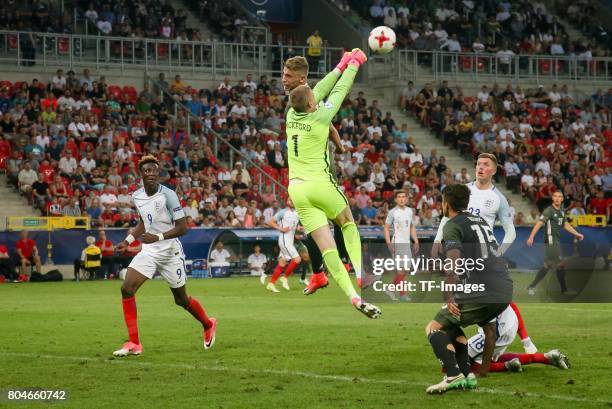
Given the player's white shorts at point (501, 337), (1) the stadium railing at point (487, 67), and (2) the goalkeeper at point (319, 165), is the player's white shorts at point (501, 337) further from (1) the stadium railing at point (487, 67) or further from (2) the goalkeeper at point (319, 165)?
(1) the stadium railing at point (487, 67)

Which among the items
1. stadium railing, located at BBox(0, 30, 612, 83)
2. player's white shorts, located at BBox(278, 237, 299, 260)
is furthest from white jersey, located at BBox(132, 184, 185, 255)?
stadium railing, located at BBox(0, 30, 612, 83)

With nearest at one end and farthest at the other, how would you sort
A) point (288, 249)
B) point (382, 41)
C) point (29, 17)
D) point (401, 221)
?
point (382, 41) < point (401, 221) < point (288, 249) < point (29, 17)

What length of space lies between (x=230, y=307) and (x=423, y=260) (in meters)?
8.30

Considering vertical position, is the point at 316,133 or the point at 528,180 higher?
the point at 316,133

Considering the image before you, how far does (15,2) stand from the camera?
37031 mm

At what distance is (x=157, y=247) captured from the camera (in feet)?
43.9

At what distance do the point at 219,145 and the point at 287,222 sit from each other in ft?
30.7

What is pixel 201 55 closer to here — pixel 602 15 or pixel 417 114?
pixel 417 114

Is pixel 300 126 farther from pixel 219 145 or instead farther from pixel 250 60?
pixel 250 60

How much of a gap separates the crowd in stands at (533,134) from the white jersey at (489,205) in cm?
2401

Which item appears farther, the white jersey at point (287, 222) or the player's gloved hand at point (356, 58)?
the white jersey at point (287, 222)

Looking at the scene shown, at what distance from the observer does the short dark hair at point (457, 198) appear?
1018 cm

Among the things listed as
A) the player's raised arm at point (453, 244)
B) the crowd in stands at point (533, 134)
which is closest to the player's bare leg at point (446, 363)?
the player's raised arm at point (453, 244)

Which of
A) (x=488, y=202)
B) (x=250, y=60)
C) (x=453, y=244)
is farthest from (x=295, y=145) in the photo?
(x=250, y=60)
